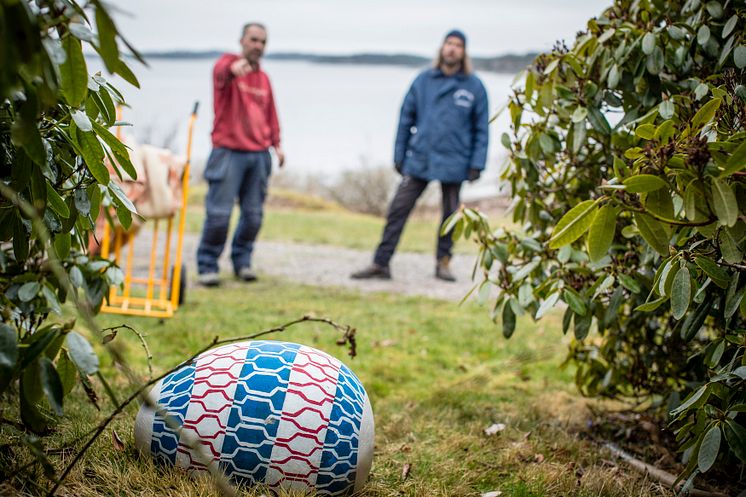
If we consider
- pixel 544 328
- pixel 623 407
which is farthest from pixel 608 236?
pixel 544 328

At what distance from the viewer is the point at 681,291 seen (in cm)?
199

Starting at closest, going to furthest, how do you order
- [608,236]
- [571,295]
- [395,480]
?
[608,236], [395,480], [571,295]

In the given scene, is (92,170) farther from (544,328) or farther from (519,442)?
(544,328)

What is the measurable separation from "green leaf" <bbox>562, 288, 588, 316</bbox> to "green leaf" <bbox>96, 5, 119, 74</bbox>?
6.44 feet

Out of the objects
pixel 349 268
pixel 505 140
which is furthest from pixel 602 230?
pixel 349 268

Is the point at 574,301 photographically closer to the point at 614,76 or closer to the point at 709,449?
the point at 709,449

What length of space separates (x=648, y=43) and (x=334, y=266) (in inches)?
269

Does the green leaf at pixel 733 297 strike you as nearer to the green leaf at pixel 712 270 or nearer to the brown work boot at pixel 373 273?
the green leaf at pixel 712 270

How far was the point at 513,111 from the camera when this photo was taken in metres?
→ 3.21

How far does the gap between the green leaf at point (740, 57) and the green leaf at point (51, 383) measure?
7.69 ft

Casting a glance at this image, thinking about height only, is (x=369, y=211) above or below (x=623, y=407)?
below

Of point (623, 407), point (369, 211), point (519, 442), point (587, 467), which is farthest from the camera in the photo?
point (369, 211)

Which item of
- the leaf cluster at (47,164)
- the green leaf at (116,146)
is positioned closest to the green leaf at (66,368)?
the leaf cluster at (47,164)

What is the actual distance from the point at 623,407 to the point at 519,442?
1.16m
